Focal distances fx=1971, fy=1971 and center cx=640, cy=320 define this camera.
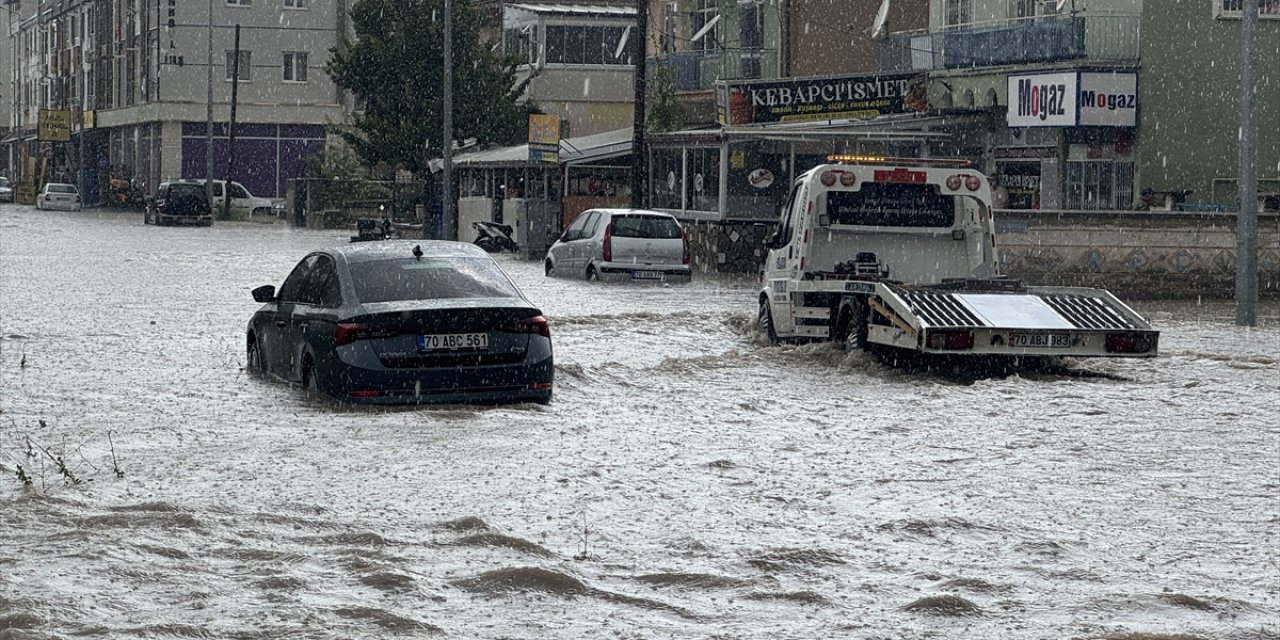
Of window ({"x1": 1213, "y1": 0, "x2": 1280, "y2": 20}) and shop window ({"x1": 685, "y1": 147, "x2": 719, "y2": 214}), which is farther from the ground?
window ({"x1": 1213, "y1": 0, "x2": 1280, "y2": 20})

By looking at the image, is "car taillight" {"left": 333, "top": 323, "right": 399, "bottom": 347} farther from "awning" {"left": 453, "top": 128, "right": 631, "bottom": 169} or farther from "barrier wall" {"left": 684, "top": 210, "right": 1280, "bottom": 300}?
"awning" {"left": 453, "top": 128, "right": 631, "bottom": 169}

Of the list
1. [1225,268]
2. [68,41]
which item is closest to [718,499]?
[1225,268]

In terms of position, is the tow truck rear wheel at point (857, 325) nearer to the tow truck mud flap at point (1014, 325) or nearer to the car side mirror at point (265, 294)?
the tow truck mud flap at point (1014, 325)

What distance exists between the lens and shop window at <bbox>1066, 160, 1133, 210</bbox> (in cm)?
3809

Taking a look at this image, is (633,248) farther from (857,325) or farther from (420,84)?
(420,84)

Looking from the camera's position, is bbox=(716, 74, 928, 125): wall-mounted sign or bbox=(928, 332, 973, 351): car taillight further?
bbox=(716, 74, 928, 125): wall-mounted sign

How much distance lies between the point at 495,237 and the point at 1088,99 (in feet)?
55.5

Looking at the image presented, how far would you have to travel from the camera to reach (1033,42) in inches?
1507

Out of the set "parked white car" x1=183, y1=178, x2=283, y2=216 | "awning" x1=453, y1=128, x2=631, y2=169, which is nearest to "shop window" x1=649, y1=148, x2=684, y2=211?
"awning" x1=453, y1=128, x2=631, y2=169

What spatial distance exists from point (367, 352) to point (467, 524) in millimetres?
4316

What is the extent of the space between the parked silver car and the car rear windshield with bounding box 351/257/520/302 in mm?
19112

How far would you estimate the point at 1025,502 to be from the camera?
1058 centimetres

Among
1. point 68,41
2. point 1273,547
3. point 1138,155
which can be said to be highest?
point 68,41

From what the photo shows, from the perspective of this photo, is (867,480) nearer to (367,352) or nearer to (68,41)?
(367,352)
